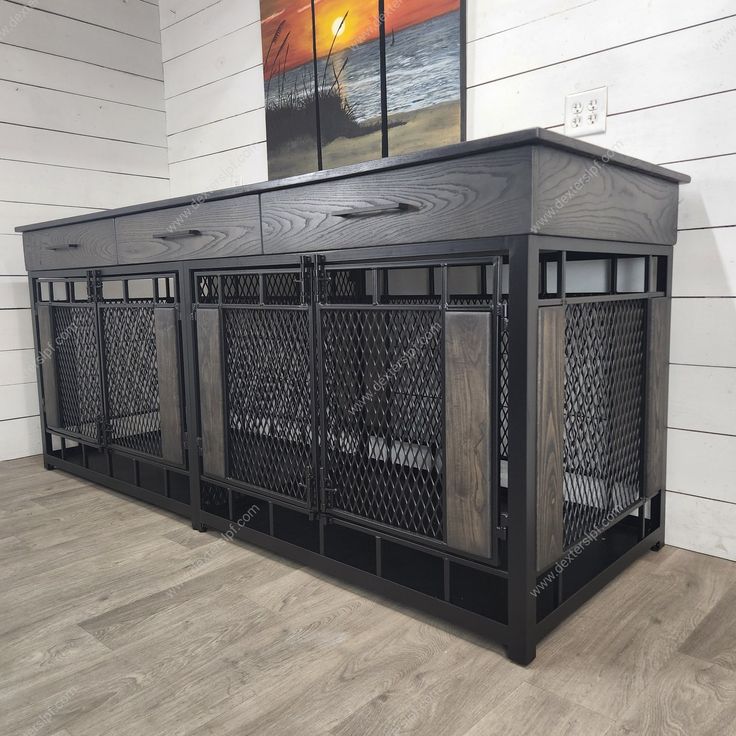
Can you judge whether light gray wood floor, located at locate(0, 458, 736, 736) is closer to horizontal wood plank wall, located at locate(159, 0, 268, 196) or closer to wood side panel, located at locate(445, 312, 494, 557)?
wood side panel, located at locate(445, 312, 494, 557)

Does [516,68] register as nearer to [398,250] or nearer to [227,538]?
[398,250]

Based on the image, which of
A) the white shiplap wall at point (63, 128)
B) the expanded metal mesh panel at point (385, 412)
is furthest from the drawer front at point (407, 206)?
the white shiplap wall at point (63, 128)

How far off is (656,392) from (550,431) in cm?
51

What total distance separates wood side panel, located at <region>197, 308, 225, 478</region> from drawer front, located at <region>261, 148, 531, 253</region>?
29 cm

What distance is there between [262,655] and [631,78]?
1530 millimetres

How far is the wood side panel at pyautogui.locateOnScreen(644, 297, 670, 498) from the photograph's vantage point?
1.55 metres

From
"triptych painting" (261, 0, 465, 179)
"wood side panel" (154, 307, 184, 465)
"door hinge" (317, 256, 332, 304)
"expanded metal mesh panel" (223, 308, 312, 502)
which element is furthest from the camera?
"triptych painting" (261, 0, 465, 179)

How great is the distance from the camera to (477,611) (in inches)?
52.1

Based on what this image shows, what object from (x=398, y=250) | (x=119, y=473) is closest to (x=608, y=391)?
(x=398, y=250)

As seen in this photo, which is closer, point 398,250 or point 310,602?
point 398,250

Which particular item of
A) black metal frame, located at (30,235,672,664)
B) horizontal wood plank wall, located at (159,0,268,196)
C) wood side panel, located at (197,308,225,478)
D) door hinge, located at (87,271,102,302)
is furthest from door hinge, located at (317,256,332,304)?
horizontal wood plank wall, located at (159,0,268,196)

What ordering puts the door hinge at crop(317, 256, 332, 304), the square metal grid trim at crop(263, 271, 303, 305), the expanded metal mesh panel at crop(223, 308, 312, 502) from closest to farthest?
1. the door hinge at crop(317, 256, 332, 304)
2. the expanded metal mesh panel at crop(223, 308, 312, 502)
3. the square metal grid trim at crop(263, 271, 303, 305)

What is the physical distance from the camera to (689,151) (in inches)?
61.3

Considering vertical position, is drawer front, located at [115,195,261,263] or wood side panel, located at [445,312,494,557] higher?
drawer front, located at [115,195,261,263]
